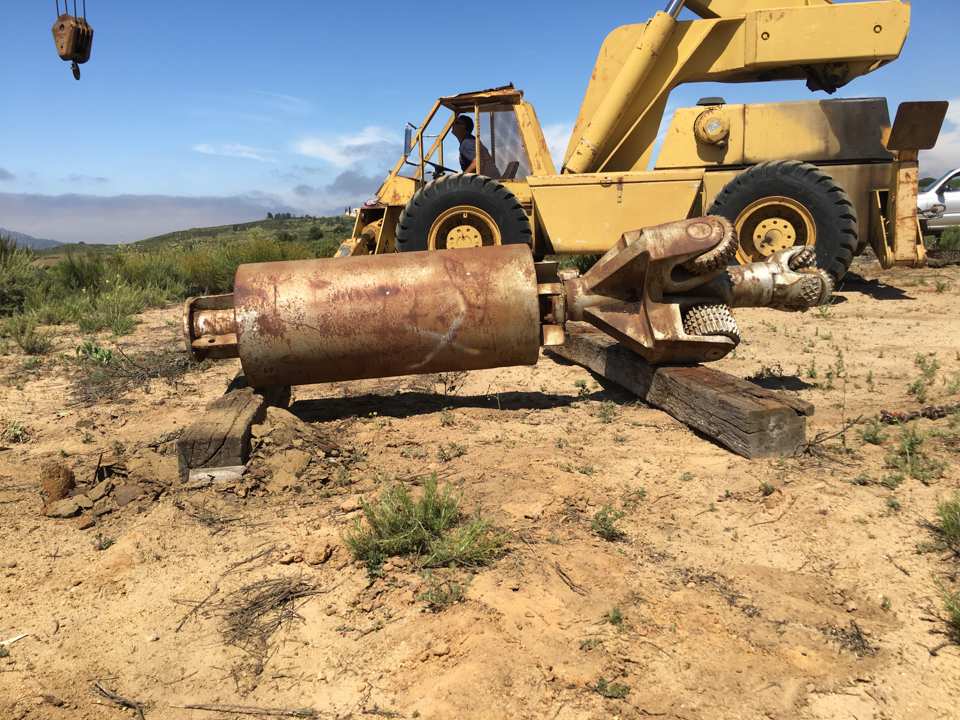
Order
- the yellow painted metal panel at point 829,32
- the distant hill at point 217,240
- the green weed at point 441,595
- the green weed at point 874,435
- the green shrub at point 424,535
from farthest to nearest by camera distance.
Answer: the distant hill at point 217,240 < the yellow painted metal panel at point 829,32 < the green weed at point 874,435 < the green shrub at point 424,535 < the green weed at point 441,595

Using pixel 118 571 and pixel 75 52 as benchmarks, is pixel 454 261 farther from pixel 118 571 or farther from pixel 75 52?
pixel 75 52

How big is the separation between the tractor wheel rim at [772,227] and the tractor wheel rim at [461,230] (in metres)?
2.75

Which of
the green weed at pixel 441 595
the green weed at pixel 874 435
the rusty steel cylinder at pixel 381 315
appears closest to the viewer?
the green weed at pixel 441 595

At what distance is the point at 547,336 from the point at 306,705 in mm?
2462

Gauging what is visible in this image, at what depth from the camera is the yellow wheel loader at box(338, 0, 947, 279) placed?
24.4 feet

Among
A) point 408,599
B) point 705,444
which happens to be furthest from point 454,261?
point 408,599

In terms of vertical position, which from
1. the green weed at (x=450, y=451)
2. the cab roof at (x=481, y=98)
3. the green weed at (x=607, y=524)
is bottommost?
the green weed at (x=607, y=524)

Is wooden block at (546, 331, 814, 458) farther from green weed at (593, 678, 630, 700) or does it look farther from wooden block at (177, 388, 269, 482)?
wooden block at (177, 388, 269, 482)

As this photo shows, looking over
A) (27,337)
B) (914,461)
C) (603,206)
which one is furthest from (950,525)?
(27,337)

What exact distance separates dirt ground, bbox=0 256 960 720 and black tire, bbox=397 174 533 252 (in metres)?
4.37

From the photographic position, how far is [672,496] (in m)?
2.91

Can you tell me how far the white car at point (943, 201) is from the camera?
12.3 metres

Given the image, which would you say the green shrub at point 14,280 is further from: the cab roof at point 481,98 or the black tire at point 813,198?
the black tire at point 813,198

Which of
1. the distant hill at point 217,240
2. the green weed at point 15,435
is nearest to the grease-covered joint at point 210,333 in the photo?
the green weed at point 15,435
